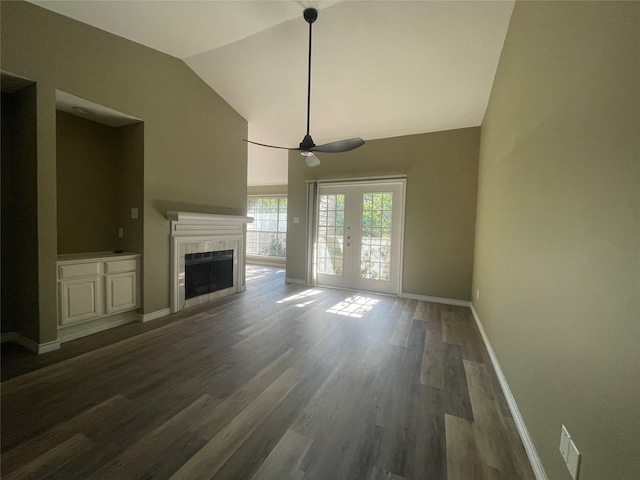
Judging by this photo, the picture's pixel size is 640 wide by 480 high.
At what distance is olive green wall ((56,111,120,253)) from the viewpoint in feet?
10.0

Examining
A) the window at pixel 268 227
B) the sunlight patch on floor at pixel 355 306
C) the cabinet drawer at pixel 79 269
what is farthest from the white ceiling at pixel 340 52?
the window at pixel 268 227

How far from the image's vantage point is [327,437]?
1.50 meters

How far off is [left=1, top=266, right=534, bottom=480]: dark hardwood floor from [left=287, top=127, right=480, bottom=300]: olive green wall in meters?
1.39

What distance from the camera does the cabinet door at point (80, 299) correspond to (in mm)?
2586

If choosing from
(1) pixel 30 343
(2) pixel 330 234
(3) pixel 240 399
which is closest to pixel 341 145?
(3) pixel 240 399

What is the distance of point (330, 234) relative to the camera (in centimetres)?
514

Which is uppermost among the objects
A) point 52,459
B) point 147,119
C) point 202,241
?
point 147,119

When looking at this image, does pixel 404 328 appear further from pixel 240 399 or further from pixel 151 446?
pixel 151 446

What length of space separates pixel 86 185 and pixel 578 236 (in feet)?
15.2

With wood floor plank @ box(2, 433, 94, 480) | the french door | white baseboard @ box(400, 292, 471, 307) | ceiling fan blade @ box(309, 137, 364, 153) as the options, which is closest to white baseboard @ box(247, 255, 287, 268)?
the french door

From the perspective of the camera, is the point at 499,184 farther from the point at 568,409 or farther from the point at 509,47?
the point at 568,409

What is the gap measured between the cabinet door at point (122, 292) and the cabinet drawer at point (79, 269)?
0.51ft

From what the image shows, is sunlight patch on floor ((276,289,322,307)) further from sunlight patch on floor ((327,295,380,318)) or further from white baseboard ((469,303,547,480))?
white baseboard ((469,303,547,480))

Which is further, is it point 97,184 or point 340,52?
point 97,184
